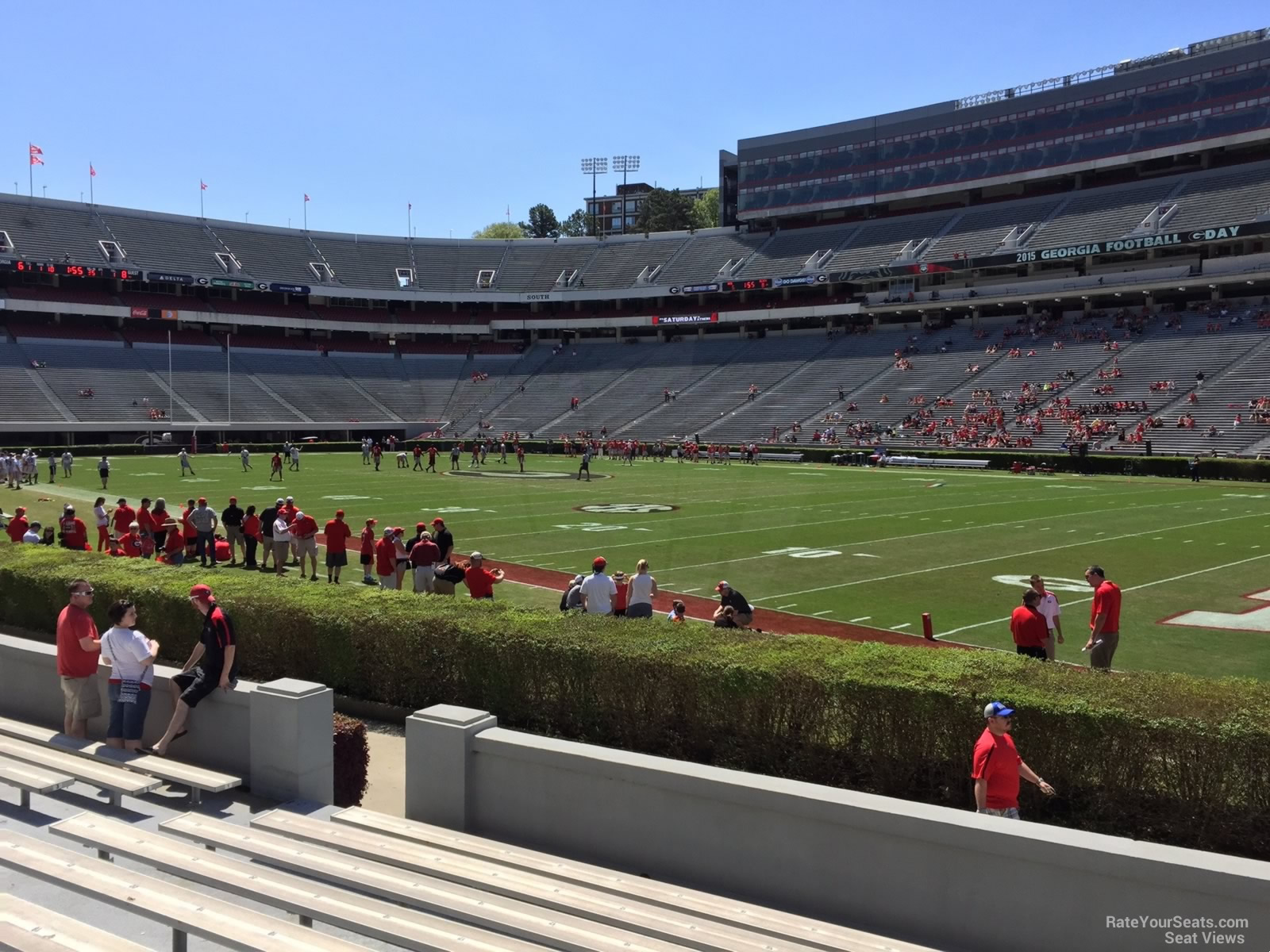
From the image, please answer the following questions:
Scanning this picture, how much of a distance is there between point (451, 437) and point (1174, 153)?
171 feet

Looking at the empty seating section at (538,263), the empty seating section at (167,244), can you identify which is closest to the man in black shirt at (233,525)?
the empty seating section at (167,244)

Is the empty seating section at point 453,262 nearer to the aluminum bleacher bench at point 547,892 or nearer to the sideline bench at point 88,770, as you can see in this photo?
the sideline bench at point 88,770

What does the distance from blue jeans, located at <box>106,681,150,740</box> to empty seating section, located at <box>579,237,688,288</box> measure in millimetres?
80435

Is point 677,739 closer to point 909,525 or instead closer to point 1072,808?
point 1072,808

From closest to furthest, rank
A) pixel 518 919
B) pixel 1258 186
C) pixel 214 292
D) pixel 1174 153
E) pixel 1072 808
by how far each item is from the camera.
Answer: pixel 518 919 < pixel 1072 808 < pixel 1258 186 < pixel 1174 153 < pixel 214 292

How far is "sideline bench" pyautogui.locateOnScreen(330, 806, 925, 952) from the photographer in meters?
4.59

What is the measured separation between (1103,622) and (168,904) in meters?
9.28

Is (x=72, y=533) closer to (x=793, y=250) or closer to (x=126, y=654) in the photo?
(x=126, y=654)

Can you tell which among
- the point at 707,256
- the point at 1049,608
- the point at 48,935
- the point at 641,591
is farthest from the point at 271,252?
the point at 48,935

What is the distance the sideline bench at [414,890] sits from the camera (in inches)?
176

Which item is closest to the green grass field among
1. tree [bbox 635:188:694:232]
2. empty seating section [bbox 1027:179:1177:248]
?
empty seating section [bbox 1027:179:1177:248]

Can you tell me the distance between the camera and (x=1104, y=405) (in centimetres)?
5009

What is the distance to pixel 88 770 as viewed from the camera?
671 centimetres

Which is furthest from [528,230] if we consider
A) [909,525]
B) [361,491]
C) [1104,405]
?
[909,525]
